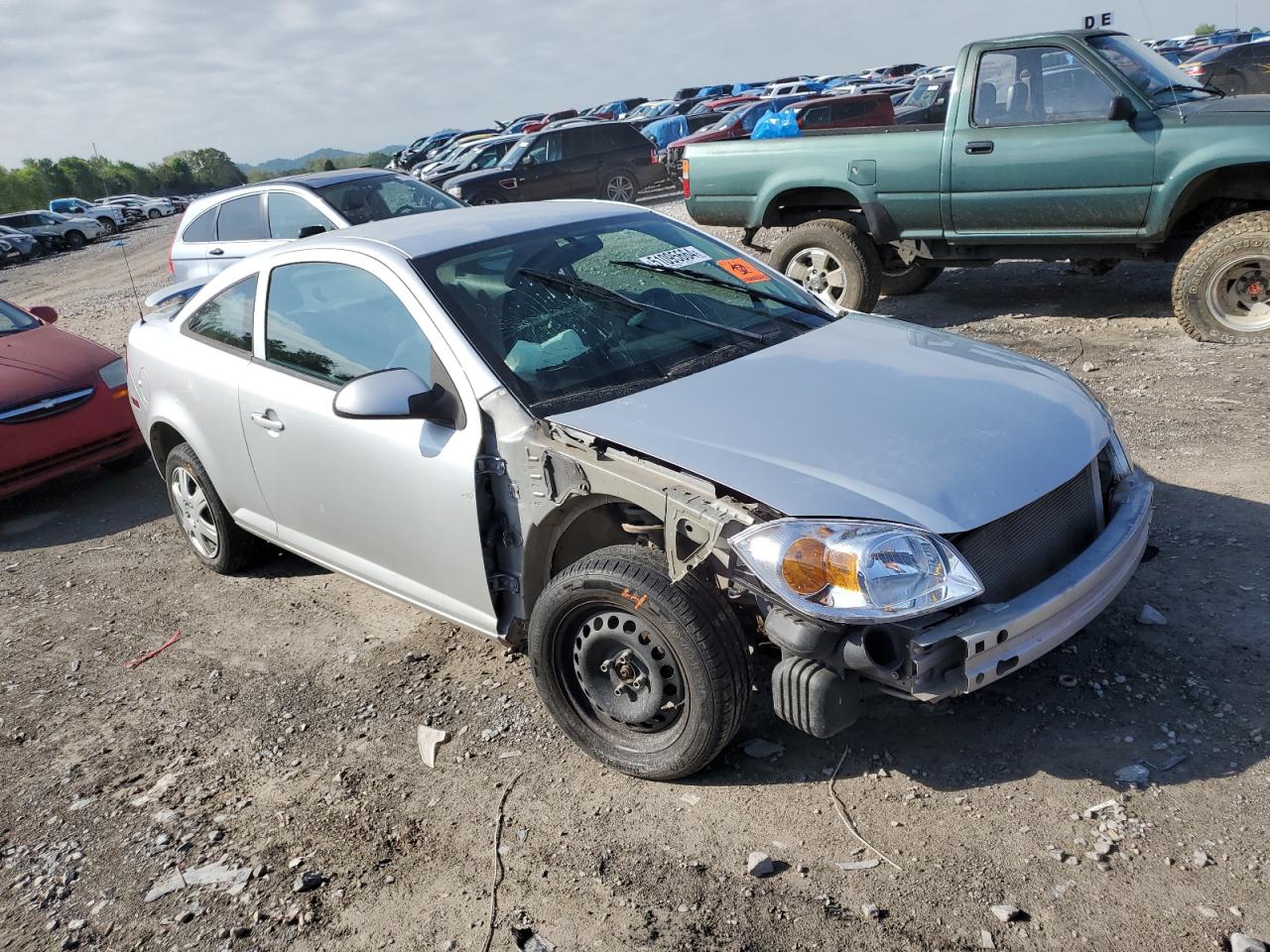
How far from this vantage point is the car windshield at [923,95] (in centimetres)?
1837

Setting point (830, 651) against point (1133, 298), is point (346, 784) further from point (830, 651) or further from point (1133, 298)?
point (1133, 298)

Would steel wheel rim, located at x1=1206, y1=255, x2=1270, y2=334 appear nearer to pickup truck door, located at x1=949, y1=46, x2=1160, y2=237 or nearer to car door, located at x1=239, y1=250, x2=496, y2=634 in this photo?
pickup truck door, located at x1=949, y1=46, x2=1160, y2=237

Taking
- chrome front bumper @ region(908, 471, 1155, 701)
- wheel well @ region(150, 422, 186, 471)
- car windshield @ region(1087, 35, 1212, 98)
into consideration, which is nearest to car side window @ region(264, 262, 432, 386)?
wheel well @ region(150, 422, 186, 471)

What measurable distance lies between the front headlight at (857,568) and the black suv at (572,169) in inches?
655

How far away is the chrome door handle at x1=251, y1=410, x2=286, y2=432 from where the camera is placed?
4.16m

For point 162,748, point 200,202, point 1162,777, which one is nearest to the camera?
point 1162,777

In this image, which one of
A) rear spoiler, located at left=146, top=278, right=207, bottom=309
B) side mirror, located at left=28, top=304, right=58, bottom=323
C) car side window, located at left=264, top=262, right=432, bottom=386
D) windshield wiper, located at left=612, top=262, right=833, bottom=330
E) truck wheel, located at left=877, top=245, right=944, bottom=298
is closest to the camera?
car side window, located at left=264, top=262, right=432, bottom=386

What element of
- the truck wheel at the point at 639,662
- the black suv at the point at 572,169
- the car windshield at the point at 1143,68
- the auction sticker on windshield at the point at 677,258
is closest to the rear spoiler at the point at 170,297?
the auction sticker on windshield at the point at 677,258

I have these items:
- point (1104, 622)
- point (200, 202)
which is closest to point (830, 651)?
point (1104, 622)

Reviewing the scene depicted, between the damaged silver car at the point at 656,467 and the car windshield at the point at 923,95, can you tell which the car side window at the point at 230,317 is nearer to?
the damaged silver car at the point at 656,467

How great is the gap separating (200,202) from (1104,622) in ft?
31.3

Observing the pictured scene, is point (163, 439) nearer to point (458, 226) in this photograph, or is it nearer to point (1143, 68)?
point (458, 226)

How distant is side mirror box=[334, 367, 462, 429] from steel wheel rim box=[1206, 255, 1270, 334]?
5549 mm

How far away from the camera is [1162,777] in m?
2.96
